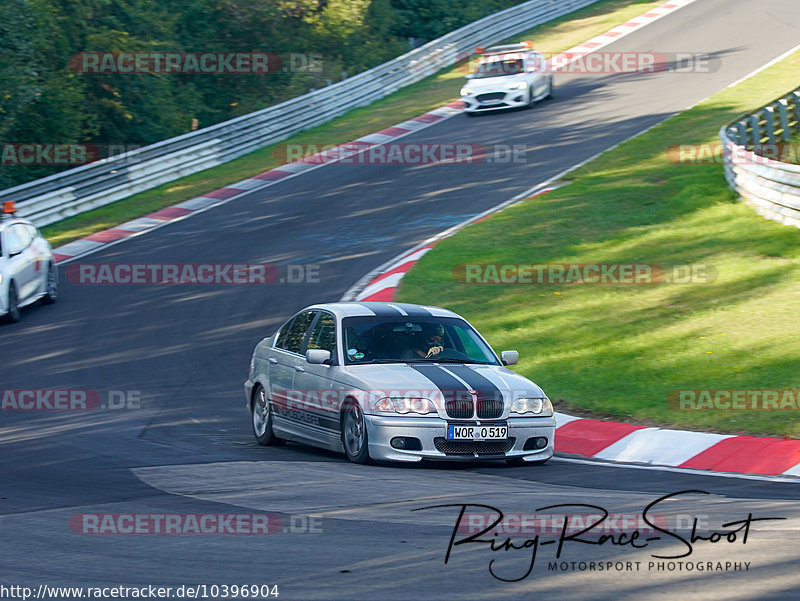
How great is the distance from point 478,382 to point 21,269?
32.0ft

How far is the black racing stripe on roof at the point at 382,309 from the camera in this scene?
10.3 metres

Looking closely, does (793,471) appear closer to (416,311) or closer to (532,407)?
(532,407)

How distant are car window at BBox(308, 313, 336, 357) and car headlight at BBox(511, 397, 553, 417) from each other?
5.95 feet

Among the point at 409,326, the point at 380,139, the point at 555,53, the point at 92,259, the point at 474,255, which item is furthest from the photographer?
the point at 555,53

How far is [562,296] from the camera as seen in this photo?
594 inches

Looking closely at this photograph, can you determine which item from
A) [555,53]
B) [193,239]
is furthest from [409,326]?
[555,53]

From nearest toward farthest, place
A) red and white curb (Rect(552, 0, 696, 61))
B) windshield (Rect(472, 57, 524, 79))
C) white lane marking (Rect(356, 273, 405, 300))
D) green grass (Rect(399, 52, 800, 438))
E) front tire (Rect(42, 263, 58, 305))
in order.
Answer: green grass (Rect(399, 52, 800, 438)) → white lane marking (Rect(356, 273, 405, 300)) → front tire (Rect(42, 263, 58, 305)) → windshield (Rect(472, 57, 524, 79)) → red and white curb (Rect(552, 0, 696, 61))

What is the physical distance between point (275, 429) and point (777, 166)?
9866mm

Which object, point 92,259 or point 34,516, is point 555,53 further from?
point 34,516

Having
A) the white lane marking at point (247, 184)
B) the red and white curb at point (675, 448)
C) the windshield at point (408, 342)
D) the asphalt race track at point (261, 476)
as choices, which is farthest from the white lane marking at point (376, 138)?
the windshield at point (408, 342)

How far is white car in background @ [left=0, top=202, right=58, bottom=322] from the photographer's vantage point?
52.7 ft

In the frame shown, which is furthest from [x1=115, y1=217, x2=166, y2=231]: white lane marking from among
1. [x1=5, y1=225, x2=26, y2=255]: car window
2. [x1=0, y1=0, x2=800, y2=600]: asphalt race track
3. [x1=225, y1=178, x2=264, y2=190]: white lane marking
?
[x1=5, y1=225, x2=26, y2=255]: car window

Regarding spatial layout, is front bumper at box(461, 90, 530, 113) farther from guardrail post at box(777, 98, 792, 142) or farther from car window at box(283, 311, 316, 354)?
car window at box(283, 311, 316, 354)

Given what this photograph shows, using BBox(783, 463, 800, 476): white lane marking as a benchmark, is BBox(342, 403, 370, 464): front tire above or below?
above
